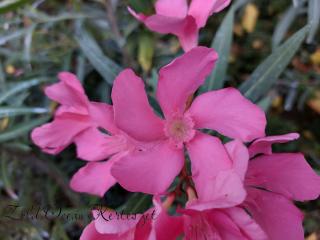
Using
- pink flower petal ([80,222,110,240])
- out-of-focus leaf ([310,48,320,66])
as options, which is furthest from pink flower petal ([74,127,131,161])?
out-of-focus leaf ([310,48,320,66])

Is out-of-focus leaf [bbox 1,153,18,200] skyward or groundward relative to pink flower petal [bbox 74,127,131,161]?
groundward

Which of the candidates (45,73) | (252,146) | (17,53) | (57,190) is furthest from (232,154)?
(17,53)

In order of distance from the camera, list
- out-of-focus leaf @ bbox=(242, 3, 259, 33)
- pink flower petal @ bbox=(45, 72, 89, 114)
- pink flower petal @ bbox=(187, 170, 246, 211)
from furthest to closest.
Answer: out-of-focus leaf @ bbox=(242, 3, 259, 33)
pink flower petal @ bbox=(45, 72, 89, 114)
pink flower petal @ bbox=(187, 170, 246, 211)

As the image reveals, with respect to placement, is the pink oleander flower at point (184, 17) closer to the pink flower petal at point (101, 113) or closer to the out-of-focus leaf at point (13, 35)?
the pink flower petal at point (101, 113)

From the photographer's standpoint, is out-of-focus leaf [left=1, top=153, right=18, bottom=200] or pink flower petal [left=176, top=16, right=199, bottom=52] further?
out-of-focus leaf [left=1, top=153, right=18, bottom=200]

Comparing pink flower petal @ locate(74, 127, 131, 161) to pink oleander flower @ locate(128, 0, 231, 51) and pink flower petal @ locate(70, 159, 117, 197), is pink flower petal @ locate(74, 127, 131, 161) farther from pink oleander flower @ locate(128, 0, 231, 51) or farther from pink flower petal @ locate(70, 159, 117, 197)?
pink oleander flower @ locate(128, 0, 231, 51)

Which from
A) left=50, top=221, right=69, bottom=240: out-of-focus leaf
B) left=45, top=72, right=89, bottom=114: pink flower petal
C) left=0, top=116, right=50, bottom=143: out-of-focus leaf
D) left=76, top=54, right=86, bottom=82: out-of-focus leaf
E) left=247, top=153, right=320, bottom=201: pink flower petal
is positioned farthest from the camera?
left=76, top=54, right=86, bottom=82: out-of-focus leaf

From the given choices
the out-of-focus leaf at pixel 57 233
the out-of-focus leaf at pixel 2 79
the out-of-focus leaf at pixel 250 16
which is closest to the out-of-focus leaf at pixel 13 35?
the out-of-focus leaf at pixel 2 79
